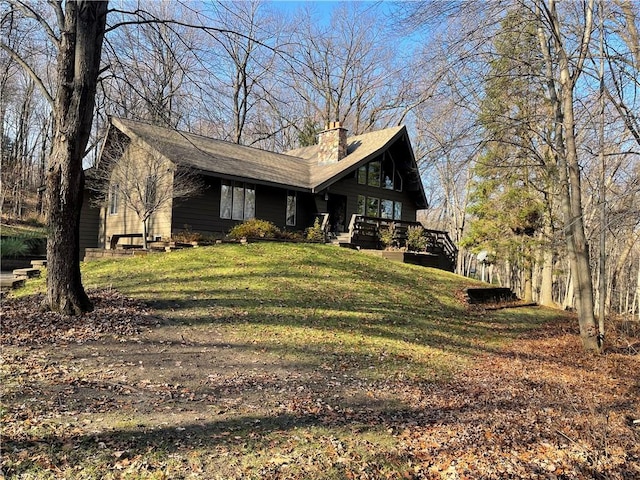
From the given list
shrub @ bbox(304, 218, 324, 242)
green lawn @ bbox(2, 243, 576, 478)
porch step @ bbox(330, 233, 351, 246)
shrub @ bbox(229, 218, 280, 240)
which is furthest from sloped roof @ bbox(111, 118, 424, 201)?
green lawn @ bbox(2, 243, 576, 478)

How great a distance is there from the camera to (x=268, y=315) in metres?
8.80

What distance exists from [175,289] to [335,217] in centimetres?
1314

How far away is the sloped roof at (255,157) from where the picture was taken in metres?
16.7

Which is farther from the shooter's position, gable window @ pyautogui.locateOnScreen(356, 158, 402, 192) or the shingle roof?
gable window @ pyautogui.locateOnScreen(356, 158, 402, 192)

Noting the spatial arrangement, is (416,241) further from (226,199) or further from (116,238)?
(116,238)

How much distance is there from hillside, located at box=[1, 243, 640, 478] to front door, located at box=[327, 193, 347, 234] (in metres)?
10.8

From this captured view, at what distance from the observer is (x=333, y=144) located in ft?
74.7

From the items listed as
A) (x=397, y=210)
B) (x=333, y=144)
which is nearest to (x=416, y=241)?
(x=397, y=210)

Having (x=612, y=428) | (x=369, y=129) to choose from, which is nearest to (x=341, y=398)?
(x=612, y=428)

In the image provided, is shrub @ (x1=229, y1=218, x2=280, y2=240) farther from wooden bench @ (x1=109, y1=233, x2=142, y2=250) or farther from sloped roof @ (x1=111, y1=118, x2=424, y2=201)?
wooden bench @ (x1=109, y1=233, x2=142, y2=250)

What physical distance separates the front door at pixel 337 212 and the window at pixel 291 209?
7.11ft

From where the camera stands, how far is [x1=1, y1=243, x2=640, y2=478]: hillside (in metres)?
3.91

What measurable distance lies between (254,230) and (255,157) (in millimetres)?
5600

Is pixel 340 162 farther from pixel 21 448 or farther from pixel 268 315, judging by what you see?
pixel 21 448
